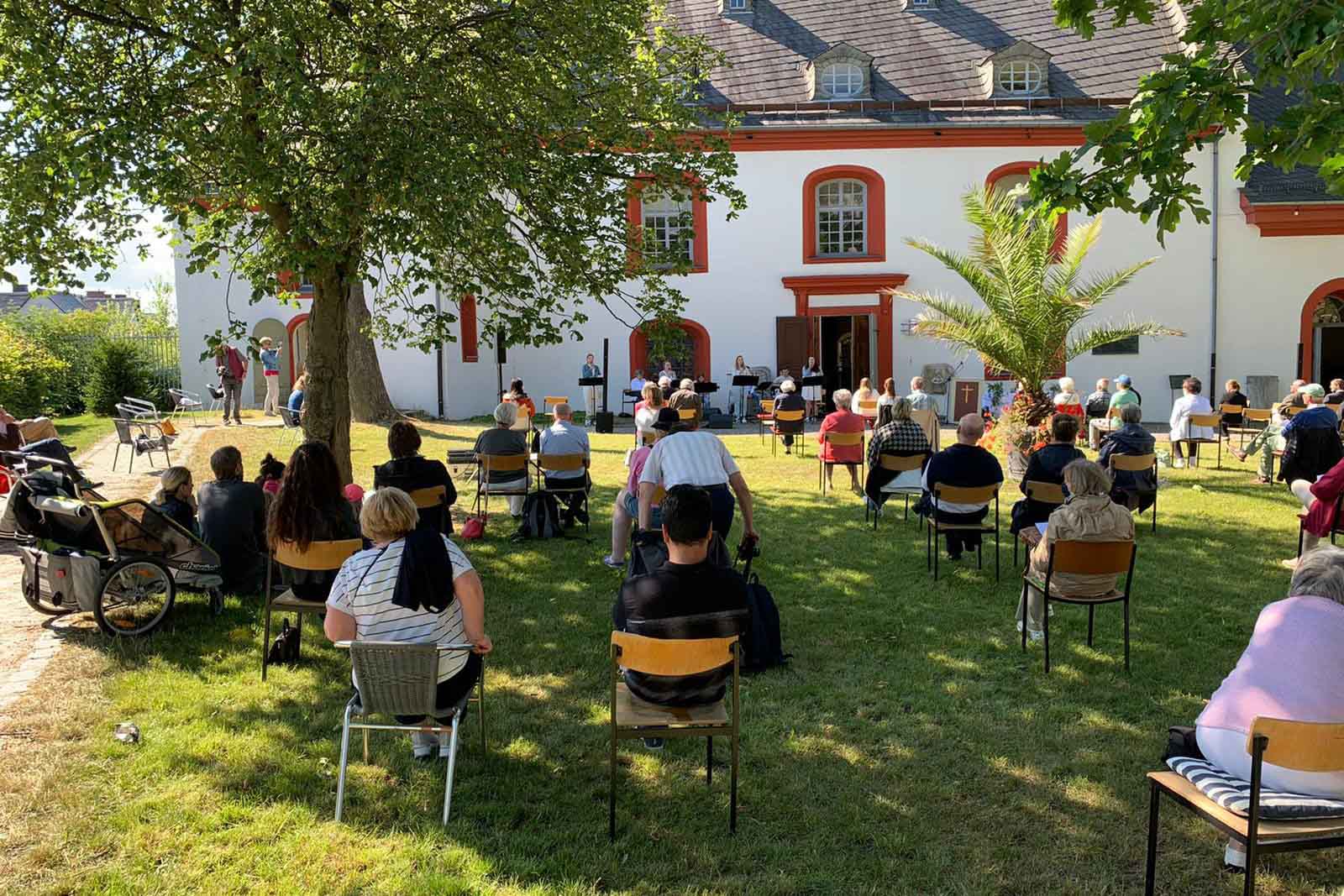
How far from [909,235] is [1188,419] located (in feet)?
35.1

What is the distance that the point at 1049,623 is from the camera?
6.91m

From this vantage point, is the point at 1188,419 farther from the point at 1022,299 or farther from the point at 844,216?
the point at 844,216

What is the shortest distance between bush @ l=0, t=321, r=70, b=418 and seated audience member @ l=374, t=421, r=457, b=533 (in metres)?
14.7

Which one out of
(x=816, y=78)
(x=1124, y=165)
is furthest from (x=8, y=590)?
(x=816, y=78)

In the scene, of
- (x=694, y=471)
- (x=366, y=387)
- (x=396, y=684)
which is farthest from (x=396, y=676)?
(x=366, y=387)

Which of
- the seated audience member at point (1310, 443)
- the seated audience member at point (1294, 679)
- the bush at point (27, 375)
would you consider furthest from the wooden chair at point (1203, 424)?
the bush at point (27, 375)

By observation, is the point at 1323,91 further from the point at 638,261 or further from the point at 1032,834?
the point at 638,261

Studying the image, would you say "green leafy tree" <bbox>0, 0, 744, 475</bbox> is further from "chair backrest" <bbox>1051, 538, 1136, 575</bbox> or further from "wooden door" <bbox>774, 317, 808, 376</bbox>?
"wooden door" <bbox>774, 317, 808, 376</bbox>

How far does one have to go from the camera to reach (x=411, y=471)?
309 inches

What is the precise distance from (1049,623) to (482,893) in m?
4.46

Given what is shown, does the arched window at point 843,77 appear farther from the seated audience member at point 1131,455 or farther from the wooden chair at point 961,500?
the wooden chair at point 961,500

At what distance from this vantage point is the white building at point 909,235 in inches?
915

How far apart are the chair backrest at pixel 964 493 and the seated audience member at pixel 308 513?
4261 millimetres

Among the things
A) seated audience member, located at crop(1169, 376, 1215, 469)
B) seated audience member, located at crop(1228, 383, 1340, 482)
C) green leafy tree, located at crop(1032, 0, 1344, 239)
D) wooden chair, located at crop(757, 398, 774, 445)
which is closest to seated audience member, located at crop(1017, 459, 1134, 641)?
green leafy tree, located at crop(1032, 0, 1344, 239)
